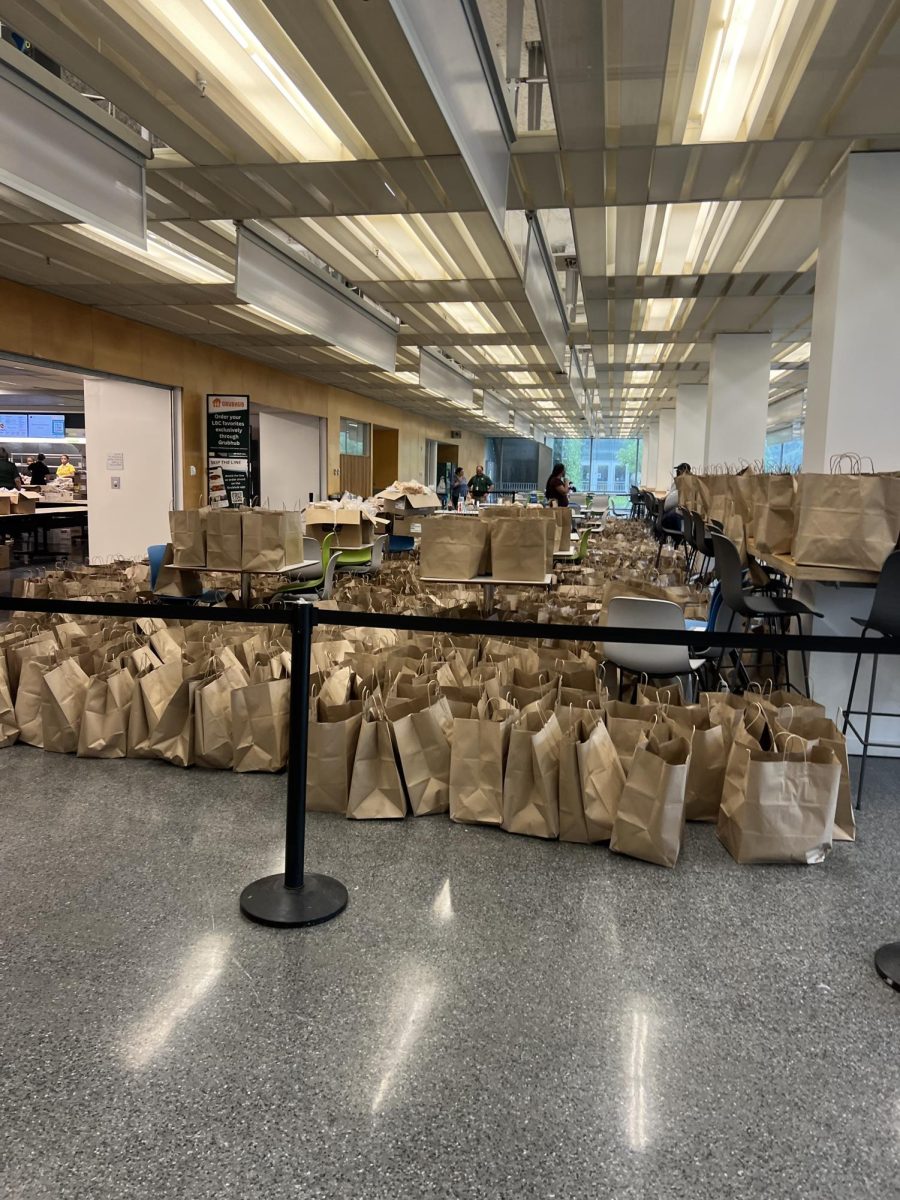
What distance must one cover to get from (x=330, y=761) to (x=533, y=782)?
737 millimetres

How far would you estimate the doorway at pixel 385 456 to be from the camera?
77.9 feet

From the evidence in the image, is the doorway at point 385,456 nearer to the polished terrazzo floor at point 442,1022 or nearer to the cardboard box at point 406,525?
the cardboard box at point 406,525

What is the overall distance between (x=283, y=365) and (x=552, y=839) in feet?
43.4

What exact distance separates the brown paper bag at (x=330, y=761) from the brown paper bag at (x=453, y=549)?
189cm

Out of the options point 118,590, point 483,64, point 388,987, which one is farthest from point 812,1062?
point 118,590

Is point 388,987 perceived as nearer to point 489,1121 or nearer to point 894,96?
point 489,1121

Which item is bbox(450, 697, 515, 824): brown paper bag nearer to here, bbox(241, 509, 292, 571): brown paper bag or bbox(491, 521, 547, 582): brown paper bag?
bbox(491, 521, 547, 582): brown paper bag

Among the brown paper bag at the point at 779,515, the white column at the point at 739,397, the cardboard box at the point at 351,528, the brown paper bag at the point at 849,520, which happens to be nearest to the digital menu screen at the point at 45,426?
the cardboard box at the point at 351,528

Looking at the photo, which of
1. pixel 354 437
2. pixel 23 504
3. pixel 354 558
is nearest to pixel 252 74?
pixel 354 558

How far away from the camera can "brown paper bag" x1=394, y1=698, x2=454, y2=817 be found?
2904mm

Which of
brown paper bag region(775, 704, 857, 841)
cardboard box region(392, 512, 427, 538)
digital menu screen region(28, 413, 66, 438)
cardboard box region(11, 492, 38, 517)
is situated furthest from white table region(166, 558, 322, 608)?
digital menu screen region(28, 413, 66, 438)

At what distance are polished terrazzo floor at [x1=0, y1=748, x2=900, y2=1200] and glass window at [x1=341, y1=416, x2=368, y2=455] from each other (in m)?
17.1

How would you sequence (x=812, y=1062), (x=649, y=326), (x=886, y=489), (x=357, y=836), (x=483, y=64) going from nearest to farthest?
1. (x=812, y=1062)
2. (x=357, y=836)
3. (x=886, y=489)
4. (x=483, y=64)
5. (x=649, y=326)

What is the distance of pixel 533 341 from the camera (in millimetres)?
10648
